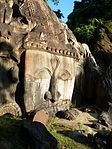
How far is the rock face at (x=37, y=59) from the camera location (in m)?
12.2

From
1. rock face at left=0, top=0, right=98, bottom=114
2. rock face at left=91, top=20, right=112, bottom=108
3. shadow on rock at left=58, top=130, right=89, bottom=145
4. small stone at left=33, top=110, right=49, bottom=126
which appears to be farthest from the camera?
rock face at left=91, top=20, right=112, bottom=108

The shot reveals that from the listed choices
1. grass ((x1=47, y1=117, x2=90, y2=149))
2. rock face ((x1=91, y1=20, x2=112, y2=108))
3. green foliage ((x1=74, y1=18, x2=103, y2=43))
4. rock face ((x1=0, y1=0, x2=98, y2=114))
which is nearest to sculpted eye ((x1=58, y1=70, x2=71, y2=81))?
rock face ((x1=0, y1=0, x2=98, y2=114))

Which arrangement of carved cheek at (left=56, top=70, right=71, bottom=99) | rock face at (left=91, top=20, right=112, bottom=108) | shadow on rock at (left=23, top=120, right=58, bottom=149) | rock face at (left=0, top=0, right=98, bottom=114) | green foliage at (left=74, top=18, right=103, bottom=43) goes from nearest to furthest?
shadow on rock at (left=23, top=120, right=58, bottom=149)
rock face at (left=0, top=0, right=98, bottom=114)
carved cheek at (left=56, top=70, right=71, bottom=99)
rock face at (left=91, top=20, right=112, bottom=108)
green foliage at (left=74, top=18, right=103, bottom=43)

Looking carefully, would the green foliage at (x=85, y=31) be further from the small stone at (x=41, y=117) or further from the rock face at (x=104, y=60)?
the small stone at (x=41, y=117)

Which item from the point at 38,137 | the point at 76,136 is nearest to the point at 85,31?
the point at 76,136

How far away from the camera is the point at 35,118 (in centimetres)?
1066

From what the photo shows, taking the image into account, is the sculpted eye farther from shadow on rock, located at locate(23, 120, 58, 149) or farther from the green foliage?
the green foliage

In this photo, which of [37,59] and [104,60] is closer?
[37,59]

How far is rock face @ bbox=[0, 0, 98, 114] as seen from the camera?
40.1ft

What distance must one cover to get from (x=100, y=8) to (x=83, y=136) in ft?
72.8

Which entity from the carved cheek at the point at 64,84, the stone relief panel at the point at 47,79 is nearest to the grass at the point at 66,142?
the stone relief panel at the point at 47,79

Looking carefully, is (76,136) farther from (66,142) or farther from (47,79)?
(47,79)

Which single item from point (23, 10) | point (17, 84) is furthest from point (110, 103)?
point (23, 10)

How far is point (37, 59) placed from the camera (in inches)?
496
